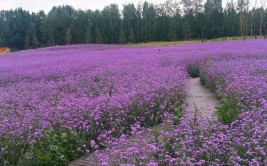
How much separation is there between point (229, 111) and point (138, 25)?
6625 cm

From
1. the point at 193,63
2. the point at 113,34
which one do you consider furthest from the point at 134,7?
the point at 193,63

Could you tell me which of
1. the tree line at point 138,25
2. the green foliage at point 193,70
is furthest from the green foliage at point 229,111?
the tree line at point 138,25

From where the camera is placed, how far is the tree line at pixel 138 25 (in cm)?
6694

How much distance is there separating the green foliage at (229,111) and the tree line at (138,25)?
2261 inches

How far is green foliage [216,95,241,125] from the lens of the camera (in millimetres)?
6273

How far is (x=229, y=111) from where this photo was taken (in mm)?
6469

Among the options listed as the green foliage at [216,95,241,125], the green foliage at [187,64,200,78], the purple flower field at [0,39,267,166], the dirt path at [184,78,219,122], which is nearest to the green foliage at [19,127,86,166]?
the purple flower field at [0,39,267,166]

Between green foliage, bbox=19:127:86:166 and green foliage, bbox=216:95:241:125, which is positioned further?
green foliage, bbox=216:95:241:125

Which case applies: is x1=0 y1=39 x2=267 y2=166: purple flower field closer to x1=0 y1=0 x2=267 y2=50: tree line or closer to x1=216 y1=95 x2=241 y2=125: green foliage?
x1=216 y1=95 x2=241 y2=125: green foliage

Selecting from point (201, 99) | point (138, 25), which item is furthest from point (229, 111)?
point (138, 25)

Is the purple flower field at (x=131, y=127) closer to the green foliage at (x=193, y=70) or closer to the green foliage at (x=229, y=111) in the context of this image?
the green foliage at (x=229, y=111)

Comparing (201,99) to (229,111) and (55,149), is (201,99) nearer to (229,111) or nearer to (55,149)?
(229,111)

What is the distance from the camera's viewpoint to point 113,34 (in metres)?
69.9

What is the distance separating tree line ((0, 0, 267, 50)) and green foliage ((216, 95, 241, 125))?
188 feet
